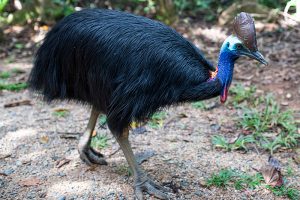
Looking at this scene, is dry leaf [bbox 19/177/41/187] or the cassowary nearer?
the cassowary

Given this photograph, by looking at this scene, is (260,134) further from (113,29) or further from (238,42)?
(113,29)

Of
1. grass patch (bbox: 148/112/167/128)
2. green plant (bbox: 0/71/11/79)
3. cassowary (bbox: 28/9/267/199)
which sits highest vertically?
cassowary (bbox: 28/9/267/199)

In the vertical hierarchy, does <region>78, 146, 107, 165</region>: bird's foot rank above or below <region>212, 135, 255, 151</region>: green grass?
above

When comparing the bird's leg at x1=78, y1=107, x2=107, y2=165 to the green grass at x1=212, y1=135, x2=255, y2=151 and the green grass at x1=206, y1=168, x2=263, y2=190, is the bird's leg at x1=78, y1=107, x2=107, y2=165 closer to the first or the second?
the green grass at x1=206, y1=168, x2=263, y2=190

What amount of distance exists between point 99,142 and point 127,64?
3.45 feet

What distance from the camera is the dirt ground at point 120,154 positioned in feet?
9.03

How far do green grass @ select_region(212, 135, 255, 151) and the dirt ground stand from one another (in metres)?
0.05

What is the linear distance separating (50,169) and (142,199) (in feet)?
2.21

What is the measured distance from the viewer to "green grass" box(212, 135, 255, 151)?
11.0 feet

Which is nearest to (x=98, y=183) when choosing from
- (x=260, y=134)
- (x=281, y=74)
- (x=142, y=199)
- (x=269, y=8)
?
(x=142, y=199)

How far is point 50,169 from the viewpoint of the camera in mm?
2951

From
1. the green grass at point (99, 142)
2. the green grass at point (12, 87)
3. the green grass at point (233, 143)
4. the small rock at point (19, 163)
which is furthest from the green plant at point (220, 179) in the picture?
the green grass at point (12, 87)

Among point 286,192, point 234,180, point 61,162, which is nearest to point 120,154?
point 61,162

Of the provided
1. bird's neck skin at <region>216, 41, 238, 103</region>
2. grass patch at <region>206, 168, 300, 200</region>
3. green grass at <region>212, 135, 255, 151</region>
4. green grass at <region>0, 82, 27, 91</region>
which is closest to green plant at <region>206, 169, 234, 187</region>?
grass patch at <region>206, 168, 300, 200</region>
